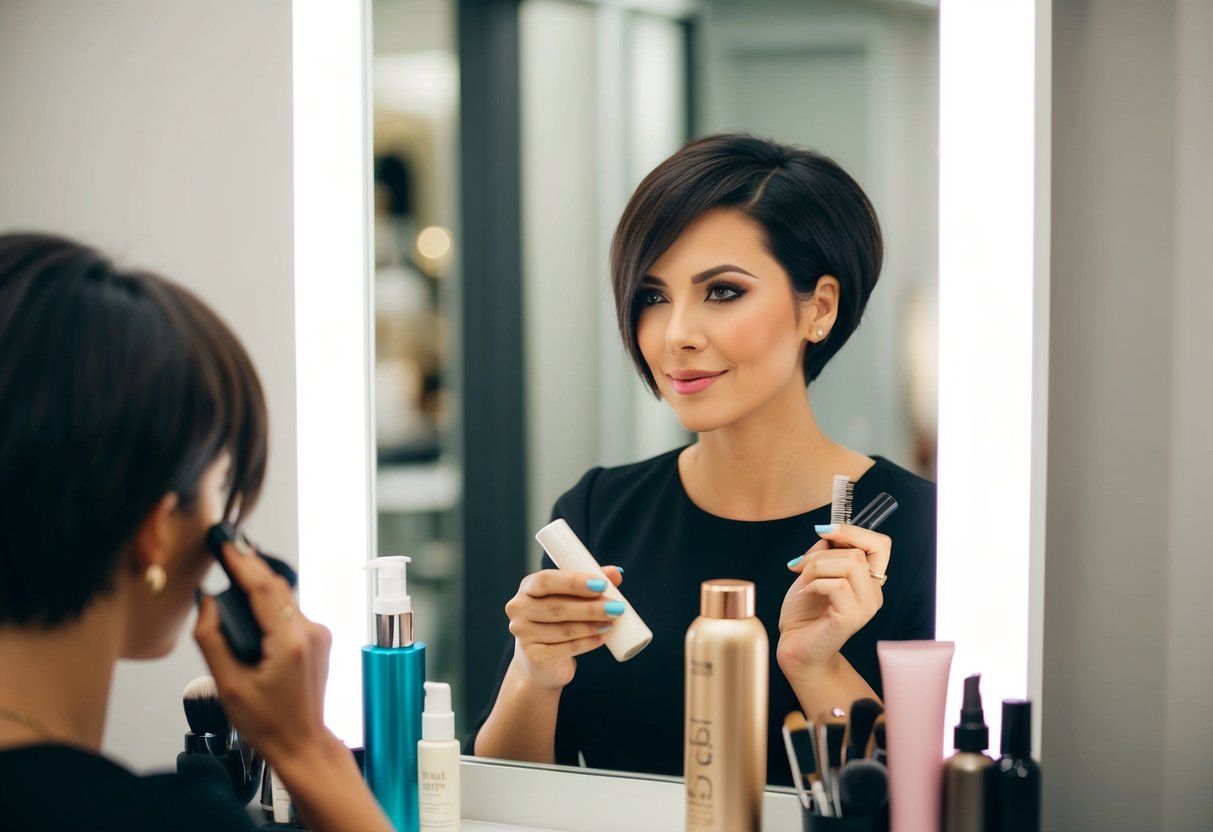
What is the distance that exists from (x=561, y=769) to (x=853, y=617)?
0.31 metres

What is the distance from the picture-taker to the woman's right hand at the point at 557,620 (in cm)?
88

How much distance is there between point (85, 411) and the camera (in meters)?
0.60

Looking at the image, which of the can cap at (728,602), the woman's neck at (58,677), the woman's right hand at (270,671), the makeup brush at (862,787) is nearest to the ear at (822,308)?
the can cap at (728,602)

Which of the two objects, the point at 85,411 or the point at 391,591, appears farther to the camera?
the point at 391,591

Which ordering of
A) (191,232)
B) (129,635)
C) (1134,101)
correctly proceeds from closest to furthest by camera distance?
(129,635), (1134,101), (191,232)

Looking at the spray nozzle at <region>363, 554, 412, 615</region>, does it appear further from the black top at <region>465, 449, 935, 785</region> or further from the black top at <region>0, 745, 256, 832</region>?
the black top at <region>0, 745, 256, 832</region>

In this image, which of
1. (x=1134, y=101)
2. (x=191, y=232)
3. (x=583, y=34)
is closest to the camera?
(x=1134, y=101)

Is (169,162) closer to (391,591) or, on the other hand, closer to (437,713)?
(391,591)

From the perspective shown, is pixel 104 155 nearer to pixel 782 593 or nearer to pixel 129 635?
pixel 129 635

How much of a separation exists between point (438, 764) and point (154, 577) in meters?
0.31

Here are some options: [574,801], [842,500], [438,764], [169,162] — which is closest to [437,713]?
[438,764]

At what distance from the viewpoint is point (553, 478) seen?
954 mm

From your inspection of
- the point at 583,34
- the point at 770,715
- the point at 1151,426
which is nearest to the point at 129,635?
the point at 770,715

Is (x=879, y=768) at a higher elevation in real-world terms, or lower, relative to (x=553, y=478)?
lower
